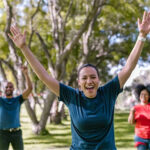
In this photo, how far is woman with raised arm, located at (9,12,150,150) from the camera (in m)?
2.29

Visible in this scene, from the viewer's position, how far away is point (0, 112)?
5195 mm

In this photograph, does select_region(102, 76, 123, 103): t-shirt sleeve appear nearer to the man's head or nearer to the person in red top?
the person in red top

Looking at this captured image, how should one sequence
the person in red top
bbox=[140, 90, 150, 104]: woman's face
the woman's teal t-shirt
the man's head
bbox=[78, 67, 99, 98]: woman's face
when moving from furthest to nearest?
the man's head
bbox=[140, 90, 150, 104]: woman's face
the person in red top
bbox=[78, 67, 99, 98]: woman's face
the woman's teal t-shirt

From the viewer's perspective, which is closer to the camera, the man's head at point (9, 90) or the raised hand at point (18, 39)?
the raised hand at point (18, 39)

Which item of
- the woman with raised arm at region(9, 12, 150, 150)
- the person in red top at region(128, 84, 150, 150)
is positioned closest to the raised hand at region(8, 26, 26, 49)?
the woman with raised arm at region(9, 12, 150, 150)

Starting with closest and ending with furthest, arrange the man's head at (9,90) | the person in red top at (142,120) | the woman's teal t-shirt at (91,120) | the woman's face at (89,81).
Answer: the woman's teal t-shirt at (91,120), the woman's face at (89,81), the person in red top at (142,120), the man's head at (9,90)

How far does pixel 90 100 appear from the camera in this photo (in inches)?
94.4

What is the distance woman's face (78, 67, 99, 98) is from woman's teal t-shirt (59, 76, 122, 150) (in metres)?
0.06

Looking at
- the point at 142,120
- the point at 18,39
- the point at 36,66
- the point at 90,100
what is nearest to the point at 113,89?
the point at 90,100

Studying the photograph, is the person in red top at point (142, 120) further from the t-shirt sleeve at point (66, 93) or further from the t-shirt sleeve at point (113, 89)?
the t-shirt sleeve at point (66, 93)

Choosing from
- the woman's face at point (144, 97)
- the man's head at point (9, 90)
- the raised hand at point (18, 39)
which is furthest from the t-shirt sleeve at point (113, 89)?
the man's head at point (9, 90)

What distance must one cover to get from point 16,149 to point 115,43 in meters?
14.9

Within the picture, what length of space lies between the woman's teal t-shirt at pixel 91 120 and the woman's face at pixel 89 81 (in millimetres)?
56

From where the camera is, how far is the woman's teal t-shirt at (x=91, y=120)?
2.28 meters
